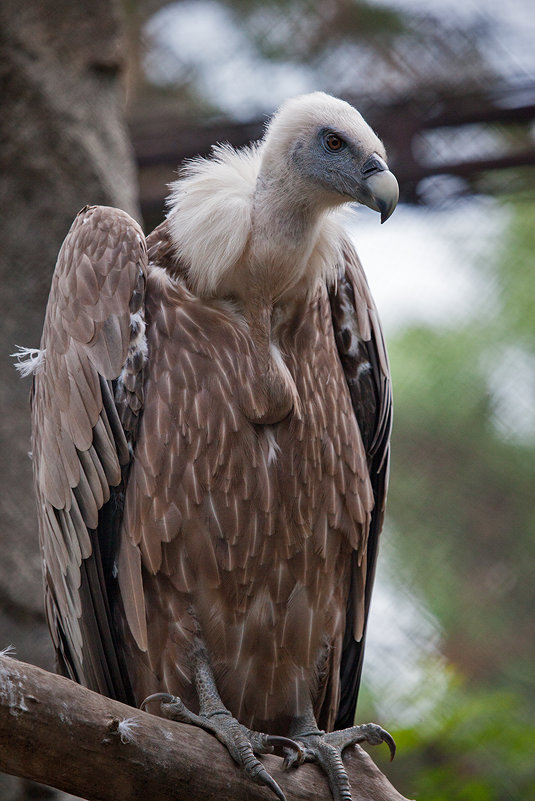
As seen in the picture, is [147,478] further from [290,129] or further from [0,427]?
[0,427]

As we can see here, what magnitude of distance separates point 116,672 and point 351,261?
5.16 feet

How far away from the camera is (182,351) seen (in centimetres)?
338

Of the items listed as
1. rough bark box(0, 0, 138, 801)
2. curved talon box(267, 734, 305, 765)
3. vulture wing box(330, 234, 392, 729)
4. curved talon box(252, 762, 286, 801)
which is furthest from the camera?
rough bark box(0, 0, 138, 801)

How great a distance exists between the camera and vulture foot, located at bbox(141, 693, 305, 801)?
294cm

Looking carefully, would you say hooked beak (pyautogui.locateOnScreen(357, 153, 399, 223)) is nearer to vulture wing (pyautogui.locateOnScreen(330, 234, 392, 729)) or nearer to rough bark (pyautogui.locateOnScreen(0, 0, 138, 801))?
vulture wing (pyautogui.locateOnScreen(330, 234, 392, 729))

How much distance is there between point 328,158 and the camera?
3.34 m

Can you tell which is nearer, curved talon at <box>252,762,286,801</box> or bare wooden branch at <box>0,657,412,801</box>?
bare wooden branch at <box>0,657,412,801</box>

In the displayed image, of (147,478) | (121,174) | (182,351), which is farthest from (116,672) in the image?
(121,174)

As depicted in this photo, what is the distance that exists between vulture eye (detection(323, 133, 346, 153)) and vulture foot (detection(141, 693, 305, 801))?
172 cm

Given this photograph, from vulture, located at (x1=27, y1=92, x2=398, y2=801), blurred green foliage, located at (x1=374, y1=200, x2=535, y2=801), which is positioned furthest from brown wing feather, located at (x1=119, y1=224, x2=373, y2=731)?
blurred green foliage, located at (x1=374, y1=200, x2=535, y2=801)

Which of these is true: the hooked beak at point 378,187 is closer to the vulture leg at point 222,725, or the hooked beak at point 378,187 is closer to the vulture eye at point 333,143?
the vulture eye at point 333,143

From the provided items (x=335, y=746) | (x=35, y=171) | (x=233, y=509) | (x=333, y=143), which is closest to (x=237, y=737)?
(x=335, y=746)

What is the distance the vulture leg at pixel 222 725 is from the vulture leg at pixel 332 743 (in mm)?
87

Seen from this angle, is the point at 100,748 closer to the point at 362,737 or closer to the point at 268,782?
the point at 268,782
